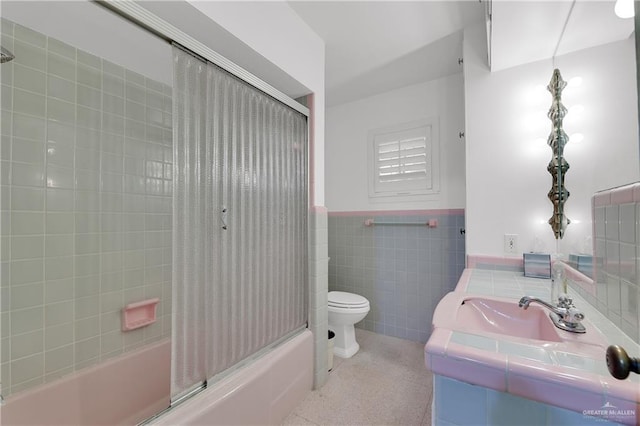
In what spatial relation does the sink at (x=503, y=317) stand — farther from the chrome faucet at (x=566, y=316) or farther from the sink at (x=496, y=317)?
the chrome faucet at (x=566, y=316)

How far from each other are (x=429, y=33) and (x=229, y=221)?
1.84 metres

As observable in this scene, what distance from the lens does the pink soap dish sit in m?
1.53

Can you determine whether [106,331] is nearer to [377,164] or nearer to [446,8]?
[377,164]

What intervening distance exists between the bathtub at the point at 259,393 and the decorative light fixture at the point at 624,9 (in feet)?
5.81

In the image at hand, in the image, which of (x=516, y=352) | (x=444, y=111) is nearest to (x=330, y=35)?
(x=444, y=111)

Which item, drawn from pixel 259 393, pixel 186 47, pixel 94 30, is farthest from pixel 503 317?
pixel 94 30

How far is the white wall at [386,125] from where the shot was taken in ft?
7.52

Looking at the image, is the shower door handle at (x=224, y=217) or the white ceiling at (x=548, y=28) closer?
the white ceiling at (x=548, y=28)

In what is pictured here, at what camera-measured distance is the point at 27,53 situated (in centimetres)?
122

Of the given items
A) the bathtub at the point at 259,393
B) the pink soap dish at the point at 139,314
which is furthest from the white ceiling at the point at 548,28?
the pink soap dish at the point at 139,314

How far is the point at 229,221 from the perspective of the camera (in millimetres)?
1242

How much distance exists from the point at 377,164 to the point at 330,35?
1247mm

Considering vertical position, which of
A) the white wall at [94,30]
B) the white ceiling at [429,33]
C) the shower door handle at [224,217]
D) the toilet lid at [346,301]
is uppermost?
the white ceiling at [429,33]

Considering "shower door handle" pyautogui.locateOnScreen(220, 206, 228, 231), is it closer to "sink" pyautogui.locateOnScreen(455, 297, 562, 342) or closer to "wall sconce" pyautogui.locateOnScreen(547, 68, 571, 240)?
"sink" pyautogui.locateOnScreen(455, 297, 562, 342)
